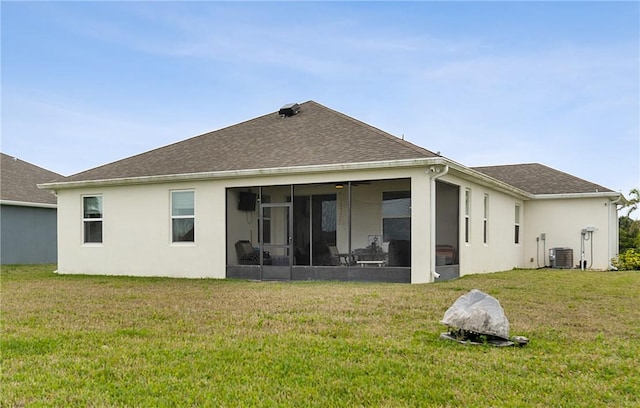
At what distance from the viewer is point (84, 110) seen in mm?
17484

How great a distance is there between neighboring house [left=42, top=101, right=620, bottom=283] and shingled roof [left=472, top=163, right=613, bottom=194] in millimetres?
2420

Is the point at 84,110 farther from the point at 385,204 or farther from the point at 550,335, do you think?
the point at 550,335

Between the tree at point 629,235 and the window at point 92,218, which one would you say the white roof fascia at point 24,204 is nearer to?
the window at point 92,218

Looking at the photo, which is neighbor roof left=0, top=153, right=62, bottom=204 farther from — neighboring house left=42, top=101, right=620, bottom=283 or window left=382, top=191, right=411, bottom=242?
window left=382, top=191, right=411, bottom=242

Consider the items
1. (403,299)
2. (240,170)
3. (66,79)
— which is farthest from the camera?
(66,79)

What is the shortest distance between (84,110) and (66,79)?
6.52ft

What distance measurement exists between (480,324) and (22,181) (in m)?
22.7

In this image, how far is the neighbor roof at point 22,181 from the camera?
21.4 m

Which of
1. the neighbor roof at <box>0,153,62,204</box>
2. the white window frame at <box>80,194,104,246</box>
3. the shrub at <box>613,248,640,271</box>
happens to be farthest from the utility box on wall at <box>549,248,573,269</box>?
the neighbor roof at <box>0,153,62,204</box>

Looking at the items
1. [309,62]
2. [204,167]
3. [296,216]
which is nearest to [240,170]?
[204,167]

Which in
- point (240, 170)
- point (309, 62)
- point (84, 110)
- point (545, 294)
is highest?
point (309, 62)

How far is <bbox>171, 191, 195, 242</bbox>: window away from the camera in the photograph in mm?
14672

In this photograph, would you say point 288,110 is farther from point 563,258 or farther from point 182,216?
point 563,258

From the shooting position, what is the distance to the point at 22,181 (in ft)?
75.8
